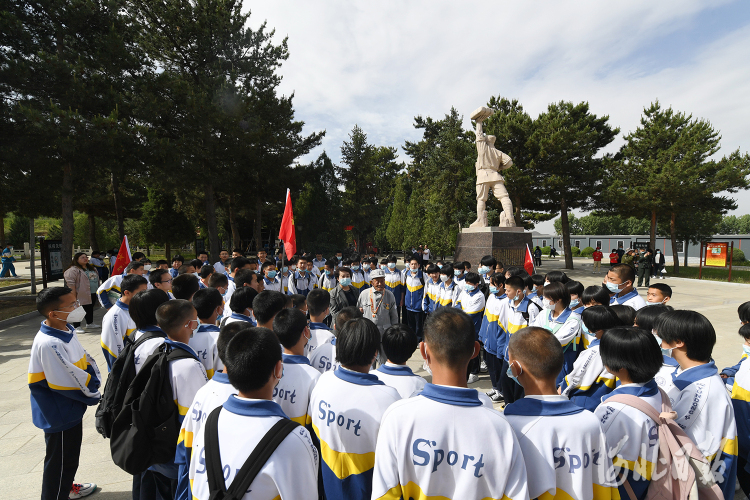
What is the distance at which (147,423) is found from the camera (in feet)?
6.77

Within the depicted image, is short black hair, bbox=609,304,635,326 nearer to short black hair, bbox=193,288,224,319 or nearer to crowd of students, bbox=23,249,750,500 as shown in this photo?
crowd of students, bbox=23,249,750,500

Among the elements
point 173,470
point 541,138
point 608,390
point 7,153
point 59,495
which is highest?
Result: point 541,138

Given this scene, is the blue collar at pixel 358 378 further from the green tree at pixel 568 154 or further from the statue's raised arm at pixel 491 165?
the green tree at pixel 568 154

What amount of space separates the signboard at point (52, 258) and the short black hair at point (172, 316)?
11488 millimetres

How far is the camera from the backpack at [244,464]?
1.31 metres

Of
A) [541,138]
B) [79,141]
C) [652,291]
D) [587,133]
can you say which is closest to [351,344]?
[652,291]

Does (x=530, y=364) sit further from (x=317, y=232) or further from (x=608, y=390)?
(x=317, y=232)

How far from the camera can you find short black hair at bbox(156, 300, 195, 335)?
2316mm

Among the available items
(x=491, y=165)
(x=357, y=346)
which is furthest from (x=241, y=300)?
(x=491, y=165)

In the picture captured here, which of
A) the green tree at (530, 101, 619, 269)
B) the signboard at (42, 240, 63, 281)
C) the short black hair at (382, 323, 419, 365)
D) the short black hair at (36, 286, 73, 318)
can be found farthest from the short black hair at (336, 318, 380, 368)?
the green tree at (530, 101, 619, 269)

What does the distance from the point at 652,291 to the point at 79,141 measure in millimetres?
13937

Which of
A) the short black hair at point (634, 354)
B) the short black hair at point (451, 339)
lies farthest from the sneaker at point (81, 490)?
the short black hair at point (634, 354)

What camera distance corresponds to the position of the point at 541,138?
20.9 m

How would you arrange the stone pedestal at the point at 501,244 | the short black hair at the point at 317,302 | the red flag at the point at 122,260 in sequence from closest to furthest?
the short black hair at the point at 317,302 → the red flag at the point at 122,260 → the stone pedestal at the point at 501,244
